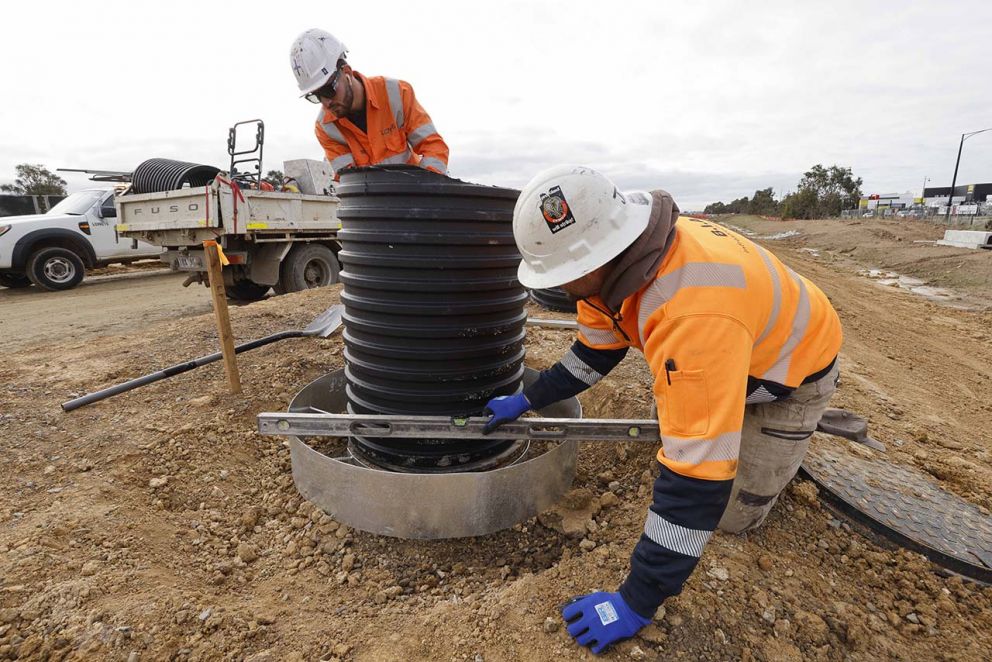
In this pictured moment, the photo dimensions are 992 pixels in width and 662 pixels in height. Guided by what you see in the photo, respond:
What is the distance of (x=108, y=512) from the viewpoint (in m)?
2.68

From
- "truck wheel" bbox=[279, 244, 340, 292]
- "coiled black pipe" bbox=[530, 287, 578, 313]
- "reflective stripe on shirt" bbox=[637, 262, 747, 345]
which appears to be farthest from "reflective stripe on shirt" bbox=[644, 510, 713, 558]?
"truck wheel" bbox=[279, 244, 340, 292]

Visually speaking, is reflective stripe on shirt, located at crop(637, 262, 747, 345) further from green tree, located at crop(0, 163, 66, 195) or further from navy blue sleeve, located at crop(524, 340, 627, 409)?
green tree, located at crop(0, 163, 66, 195)

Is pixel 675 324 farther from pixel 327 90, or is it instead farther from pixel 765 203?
pixel 765 203

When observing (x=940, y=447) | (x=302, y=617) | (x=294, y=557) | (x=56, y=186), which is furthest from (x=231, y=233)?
(x=56, y=186)

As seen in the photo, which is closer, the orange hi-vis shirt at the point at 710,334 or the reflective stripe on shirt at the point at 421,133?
the orange hi-vis shirt at the point at 710,334

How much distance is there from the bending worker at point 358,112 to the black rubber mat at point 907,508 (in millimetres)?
2892

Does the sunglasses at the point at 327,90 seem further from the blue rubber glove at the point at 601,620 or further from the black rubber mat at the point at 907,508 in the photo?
the black rubber mat at the point at 907,508

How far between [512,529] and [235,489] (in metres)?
1.66

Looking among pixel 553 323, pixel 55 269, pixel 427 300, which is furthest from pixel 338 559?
pixel 55 269

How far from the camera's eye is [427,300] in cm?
266

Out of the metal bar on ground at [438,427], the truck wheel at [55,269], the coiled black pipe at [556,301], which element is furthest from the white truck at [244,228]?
the metal bar on ground at [438,427]

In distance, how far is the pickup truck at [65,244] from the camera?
33.4 feet

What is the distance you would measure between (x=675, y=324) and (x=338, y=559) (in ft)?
6.62

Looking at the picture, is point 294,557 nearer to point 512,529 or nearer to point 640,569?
point 512,529
